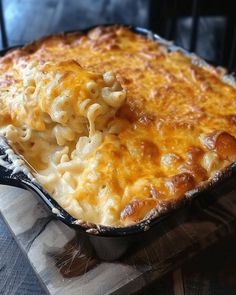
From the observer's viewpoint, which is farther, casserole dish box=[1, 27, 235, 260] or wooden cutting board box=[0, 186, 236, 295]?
wooden cutting board box=[0, 186, 236, 295]

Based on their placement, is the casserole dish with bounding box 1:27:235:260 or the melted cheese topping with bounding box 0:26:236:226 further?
the melted cheese topping with bounding box 0:26:236:226

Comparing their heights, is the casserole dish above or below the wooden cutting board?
Result: above

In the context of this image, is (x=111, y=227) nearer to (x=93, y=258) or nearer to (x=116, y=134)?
(x=93, y=258)

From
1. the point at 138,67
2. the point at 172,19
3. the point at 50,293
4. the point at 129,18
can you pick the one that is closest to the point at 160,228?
the point at 50,293

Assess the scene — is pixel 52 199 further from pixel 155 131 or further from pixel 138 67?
pixel 138 67

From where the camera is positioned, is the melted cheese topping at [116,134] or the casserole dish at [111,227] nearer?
Answer: the casserole dish at [111,227]
